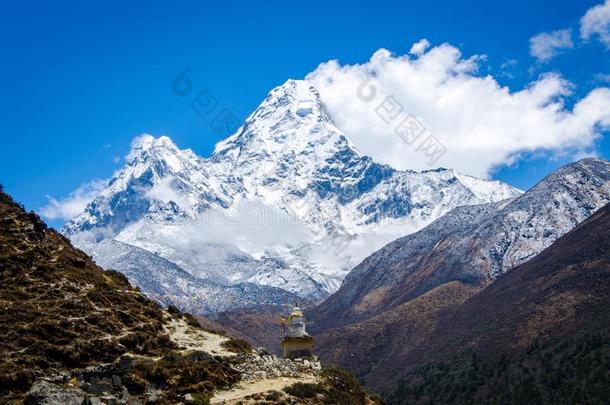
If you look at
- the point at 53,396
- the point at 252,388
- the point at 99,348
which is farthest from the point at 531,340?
the point at 53,396

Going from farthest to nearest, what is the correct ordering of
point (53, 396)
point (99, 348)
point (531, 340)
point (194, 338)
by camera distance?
point (531, 340) → point (194, 338) → point (99, 348) → point (53, 396)

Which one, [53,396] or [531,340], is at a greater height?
[53,396]

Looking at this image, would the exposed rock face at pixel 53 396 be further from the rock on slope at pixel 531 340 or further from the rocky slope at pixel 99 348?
the rock on slope at pixel 531 340

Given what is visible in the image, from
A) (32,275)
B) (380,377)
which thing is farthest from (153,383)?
(380,377)

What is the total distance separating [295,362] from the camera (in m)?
50.2

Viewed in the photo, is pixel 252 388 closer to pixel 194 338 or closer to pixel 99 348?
pixel 194 338

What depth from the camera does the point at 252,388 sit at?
41.2 metres

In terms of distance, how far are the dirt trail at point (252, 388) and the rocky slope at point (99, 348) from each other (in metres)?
0.07

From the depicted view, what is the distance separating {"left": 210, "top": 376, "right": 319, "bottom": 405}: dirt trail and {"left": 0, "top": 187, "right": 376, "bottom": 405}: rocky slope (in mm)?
67

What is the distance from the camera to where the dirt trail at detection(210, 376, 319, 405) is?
37.9 metres

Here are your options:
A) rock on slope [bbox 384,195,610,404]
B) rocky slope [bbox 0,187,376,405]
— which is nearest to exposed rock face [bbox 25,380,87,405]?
rocky slope [bbox 0,187,376,405]

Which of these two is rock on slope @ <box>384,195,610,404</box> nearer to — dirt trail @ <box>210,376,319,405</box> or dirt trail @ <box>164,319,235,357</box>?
dirt trail @ <box>210,376,319,405</box>

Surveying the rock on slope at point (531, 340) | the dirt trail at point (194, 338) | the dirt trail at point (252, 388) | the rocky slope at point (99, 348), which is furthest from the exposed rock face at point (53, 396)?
the rock on slope at point (531, 340)

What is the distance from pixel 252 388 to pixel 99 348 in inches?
341
